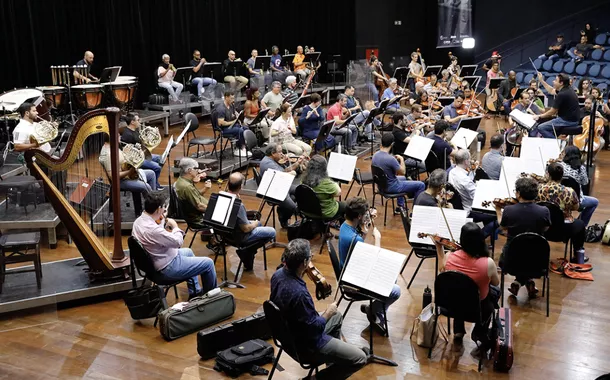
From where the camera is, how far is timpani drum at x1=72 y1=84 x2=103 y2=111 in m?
11.8

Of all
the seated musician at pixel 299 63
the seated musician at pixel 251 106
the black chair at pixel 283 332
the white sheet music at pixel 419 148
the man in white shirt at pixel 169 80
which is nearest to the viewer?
the black chair at pixel 283 332

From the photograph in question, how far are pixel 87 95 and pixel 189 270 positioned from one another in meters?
7.24

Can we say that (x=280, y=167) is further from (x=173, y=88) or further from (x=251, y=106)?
(x=173, y=88)

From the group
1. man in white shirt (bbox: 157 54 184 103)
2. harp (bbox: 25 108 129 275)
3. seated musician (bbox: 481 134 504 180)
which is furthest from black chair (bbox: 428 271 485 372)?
man in white shirt (bbox: 157 54 184 103)

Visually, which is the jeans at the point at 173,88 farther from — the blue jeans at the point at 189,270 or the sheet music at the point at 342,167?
the blue jeans at the point at 189,270

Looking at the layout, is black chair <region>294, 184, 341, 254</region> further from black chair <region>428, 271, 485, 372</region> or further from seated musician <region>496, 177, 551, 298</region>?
black chair <region>428, 271, 485, 372</region>

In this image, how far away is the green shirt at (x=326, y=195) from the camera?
24.5 feet

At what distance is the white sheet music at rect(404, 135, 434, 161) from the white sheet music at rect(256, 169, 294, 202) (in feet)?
7.71

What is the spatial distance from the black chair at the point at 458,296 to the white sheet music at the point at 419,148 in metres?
3.96

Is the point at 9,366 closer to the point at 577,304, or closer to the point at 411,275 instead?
the point at 411,275

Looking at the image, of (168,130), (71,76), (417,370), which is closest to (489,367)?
(417,370)

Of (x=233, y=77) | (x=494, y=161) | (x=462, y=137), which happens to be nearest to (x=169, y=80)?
(x=233, y=77)

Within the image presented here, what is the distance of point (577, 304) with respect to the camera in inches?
246

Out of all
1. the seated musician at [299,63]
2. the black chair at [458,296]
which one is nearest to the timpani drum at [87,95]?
the seated musician at [299,63]
